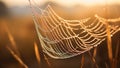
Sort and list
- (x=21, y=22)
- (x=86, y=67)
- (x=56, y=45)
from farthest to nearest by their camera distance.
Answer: (x=21, y=22) → (x=86, y=67) → (x=56, y=45)

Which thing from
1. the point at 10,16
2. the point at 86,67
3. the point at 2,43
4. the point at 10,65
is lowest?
the point at 86,67

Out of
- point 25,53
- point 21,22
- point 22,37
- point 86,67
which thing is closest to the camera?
point 86,67

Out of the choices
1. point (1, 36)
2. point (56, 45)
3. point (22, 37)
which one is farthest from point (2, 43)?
point (56, 45)

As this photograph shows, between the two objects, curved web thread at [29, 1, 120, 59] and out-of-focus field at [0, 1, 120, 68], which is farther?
out-of-focus field at [0, 1, 120, 68]

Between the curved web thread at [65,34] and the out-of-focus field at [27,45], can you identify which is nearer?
the curved web thread at [65,34]

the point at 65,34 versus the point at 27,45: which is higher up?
the point at 27,45

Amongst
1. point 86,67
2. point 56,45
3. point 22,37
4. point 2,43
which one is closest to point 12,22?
point 22,37

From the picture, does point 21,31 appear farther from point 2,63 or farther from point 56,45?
point 56,45

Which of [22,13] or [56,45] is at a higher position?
[22,13]

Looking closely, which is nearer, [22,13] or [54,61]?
[54,61]

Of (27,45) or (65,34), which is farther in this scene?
(27,45)
